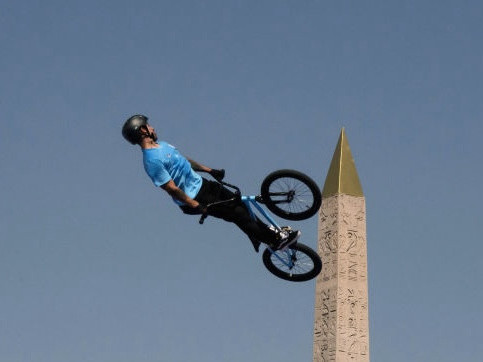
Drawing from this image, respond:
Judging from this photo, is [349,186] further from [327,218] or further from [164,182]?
[164,182]

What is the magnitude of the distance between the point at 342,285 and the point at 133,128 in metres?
11.2

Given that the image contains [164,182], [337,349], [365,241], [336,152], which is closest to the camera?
[164,182]

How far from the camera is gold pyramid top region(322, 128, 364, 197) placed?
78.6 feet

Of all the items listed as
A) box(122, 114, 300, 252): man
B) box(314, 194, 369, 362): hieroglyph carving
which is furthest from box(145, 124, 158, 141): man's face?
box(314, 194, 369, 362): hieroglyph carving

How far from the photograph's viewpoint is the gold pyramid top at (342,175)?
24.0 metres

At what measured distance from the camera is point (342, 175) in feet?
80.1

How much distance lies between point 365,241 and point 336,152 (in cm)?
314

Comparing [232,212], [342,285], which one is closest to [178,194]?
[232,212]

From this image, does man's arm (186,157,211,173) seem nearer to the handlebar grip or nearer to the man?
the man

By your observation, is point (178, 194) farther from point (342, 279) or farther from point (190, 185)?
point (342, 279)

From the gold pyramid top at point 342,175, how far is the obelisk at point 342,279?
0.07 ft

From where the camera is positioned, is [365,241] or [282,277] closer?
[282,277]

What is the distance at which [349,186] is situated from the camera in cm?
2411

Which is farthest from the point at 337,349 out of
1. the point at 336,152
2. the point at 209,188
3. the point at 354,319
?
the point at 209,188
